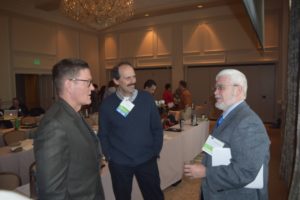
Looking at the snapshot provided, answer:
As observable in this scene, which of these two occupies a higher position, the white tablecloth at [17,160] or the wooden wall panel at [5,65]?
the wooden wall panel at [5,65]

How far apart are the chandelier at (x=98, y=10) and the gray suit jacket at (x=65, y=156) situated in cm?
515

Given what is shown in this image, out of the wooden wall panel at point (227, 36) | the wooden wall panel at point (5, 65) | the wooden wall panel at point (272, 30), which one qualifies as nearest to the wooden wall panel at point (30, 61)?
the wooden wall panel at point (5, 65)

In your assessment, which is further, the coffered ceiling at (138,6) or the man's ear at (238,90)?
the coffered ceiling at (138,6)

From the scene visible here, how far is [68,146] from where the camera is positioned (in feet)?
3.75

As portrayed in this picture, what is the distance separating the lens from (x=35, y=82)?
991 cm

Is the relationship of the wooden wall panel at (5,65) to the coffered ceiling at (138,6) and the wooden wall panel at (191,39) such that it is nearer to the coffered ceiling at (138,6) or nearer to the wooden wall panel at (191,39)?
the coffered ceiling at (138,6)

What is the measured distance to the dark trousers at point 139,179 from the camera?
208 centimetres

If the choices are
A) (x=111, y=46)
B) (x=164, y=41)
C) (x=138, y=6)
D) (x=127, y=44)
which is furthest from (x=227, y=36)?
(x=111, y=46)

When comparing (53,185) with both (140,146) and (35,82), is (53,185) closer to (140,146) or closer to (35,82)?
(140,146)

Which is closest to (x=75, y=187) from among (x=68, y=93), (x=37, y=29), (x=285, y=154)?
(x=68, y=93)

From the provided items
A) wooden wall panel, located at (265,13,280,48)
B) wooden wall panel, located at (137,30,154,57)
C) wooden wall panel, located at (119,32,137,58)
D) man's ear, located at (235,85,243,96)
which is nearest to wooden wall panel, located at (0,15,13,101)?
wooden wall panel, located at (119,32,137,58)

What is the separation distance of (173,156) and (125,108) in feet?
5.44

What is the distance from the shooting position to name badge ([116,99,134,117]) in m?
2.06

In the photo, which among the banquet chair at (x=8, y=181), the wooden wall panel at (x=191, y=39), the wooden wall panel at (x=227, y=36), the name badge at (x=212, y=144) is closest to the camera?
the name badge at (x=212, y=144)
